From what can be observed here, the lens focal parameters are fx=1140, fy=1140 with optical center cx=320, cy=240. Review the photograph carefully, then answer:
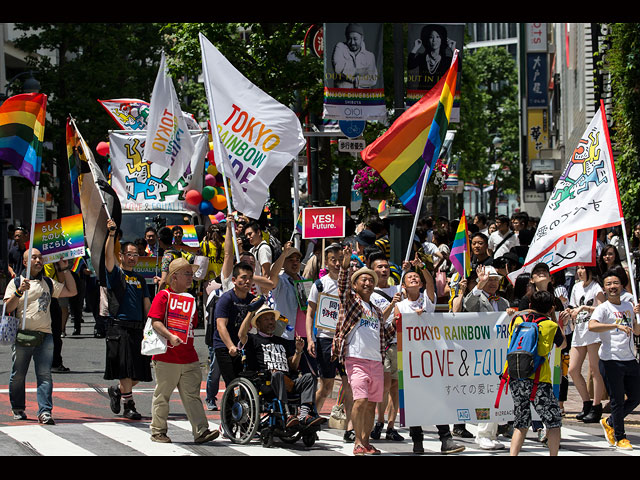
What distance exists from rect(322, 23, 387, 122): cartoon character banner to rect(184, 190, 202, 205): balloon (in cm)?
611

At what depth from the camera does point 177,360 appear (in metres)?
10.6

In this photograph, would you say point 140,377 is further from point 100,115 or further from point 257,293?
point 100,115

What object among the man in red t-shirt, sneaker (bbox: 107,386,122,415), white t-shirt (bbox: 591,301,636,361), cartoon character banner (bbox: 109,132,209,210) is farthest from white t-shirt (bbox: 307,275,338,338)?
cartoon character banner (bbox: 109,132,209,210)

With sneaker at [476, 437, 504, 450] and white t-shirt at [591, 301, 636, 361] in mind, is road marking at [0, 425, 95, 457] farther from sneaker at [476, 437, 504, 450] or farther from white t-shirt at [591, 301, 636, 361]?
white t-shirt at [591, 301, 636, 361]

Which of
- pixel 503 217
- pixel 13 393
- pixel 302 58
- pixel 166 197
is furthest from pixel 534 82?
pixel 13 393

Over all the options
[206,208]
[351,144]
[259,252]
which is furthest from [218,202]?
[259,252]

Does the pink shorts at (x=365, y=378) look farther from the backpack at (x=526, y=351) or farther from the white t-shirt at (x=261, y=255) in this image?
the white t-shirt at (x=261, y=255)

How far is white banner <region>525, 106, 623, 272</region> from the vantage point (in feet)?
37.6

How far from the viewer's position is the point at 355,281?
34.6 ft

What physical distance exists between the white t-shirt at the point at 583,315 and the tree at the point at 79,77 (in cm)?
2820

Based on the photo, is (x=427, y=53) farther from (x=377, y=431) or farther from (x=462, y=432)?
(x=377, y=431)

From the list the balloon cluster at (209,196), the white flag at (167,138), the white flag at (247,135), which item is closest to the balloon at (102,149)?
the balloon cluster at (209,196)

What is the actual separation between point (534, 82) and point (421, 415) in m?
44.6

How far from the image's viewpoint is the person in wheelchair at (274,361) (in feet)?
35.1
